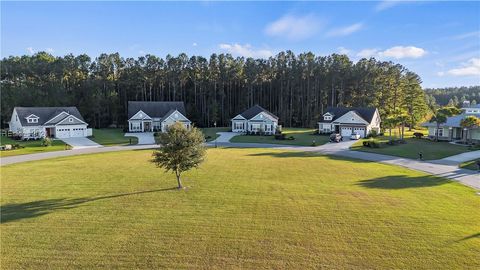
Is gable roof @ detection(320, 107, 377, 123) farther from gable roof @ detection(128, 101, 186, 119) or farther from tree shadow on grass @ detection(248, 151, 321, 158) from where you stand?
gable roof @ detection(128, 101, 186, 119)

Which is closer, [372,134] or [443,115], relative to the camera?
[443,115]

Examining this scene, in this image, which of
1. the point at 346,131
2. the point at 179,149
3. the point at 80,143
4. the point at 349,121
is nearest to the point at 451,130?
the point at 349,121

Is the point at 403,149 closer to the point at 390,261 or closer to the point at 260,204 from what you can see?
the point at 260,204

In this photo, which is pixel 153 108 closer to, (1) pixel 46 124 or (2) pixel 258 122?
(1) pixel 46 124

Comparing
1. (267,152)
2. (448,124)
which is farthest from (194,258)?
(448,124)

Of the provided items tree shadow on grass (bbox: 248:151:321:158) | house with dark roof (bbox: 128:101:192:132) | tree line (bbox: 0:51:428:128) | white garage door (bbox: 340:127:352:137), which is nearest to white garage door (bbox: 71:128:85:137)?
house with dark roof (bbox: 128:101:192:132)
